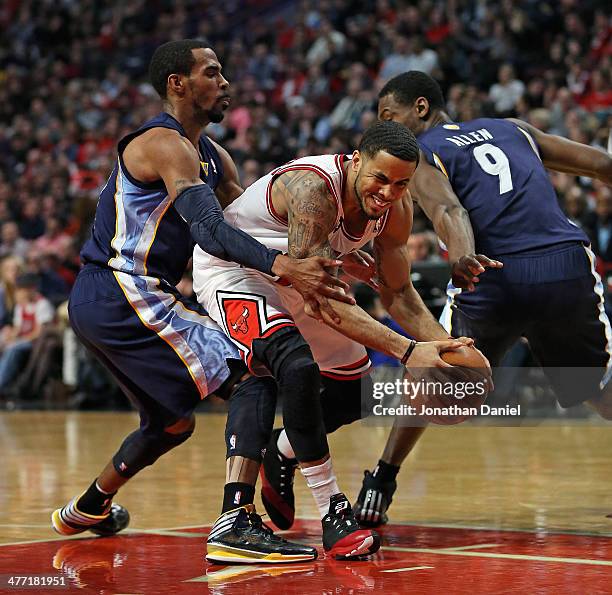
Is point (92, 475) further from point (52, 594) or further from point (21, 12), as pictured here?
point (21, 12)

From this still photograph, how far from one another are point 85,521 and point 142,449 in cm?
39

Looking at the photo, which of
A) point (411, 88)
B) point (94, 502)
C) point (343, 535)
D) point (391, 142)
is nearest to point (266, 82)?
point (411, 88)

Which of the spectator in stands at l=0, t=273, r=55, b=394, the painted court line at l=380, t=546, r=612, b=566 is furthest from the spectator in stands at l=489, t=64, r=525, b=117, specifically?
the painted court line at l=380, t=546, r=612, b=566

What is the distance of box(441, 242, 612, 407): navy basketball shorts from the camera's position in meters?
5.16

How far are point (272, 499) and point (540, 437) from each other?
15.4ft

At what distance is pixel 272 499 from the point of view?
5016mm

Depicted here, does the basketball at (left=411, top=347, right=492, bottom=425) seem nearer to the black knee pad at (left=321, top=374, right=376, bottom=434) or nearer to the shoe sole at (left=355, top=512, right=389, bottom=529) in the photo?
the black knee pad at (left=321, top=374, right=376, bottom=434)

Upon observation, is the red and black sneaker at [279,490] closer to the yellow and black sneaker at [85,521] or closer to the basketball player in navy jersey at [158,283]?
the basketball player in navy jersey at [158,283]

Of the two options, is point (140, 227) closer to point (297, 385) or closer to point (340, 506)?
point (297, 385)

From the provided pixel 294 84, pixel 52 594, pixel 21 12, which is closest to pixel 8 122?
pixel 21 12

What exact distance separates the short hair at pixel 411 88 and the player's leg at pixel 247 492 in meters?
1.80

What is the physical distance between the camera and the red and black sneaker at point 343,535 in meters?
4.21

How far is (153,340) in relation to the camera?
4.69m

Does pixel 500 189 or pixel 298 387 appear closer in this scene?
pixel 298 387
